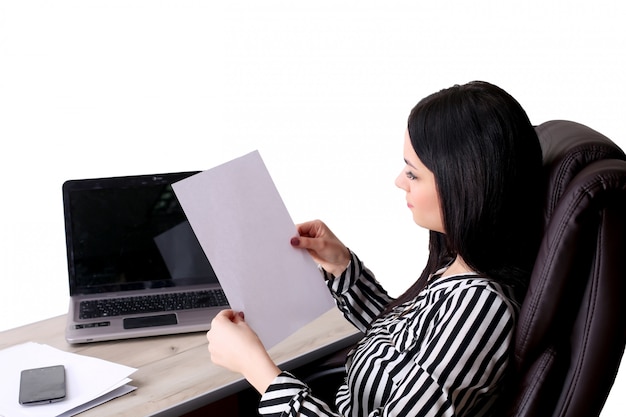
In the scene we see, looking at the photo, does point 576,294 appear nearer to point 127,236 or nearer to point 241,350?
point 241,350

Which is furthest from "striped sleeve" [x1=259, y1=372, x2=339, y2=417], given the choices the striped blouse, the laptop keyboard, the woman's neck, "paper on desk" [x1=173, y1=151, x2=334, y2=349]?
the laptop keyboard

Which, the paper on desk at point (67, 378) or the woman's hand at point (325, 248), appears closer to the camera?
the paper on desk at point (67, 378)

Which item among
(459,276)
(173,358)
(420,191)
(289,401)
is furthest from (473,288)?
(173,358)

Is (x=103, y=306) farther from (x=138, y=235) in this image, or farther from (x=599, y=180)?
(x=599, y=180)

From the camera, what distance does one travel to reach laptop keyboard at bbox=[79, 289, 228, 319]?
1.91 metres

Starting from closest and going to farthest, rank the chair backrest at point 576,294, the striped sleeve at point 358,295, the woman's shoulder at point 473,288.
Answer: the chair backrest at point 576,294, the woman's shoulder at point 473,288, the striped sleeve at point 358,295

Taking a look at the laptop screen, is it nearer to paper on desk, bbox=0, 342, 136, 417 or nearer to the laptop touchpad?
the laptop touchpad

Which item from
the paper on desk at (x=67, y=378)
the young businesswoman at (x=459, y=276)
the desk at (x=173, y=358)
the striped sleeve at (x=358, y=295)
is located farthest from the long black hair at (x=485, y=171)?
the paper on desk at (x=67, y=378)

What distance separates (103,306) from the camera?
1924mm

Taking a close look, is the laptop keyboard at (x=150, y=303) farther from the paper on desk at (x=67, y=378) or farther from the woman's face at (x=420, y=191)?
the woman's face at (x=420, y=191)

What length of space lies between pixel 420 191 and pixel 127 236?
0.82m

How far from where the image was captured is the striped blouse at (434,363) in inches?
52.9

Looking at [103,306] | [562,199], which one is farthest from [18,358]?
[562,199]

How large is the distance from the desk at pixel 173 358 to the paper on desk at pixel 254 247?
0.71 ft
